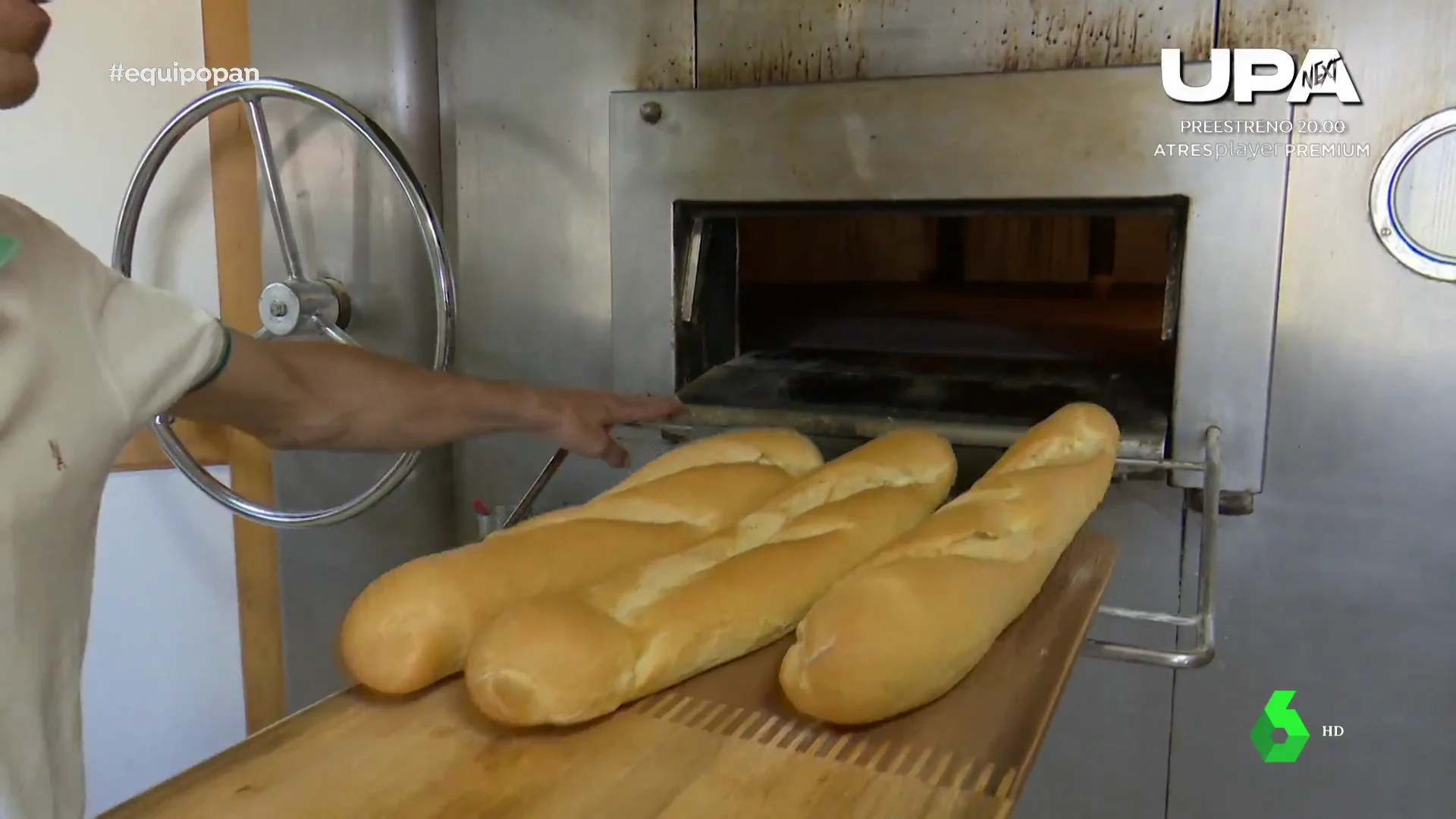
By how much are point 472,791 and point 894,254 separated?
1611 millimetres

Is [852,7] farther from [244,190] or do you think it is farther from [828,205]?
[244,190]

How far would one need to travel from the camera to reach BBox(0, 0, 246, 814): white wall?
4.39 ft

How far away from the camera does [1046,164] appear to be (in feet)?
3.42

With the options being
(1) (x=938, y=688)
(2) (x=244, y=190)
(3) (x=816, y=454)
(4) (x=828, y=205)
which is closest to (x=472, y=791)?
(1) (x=938, y=688)

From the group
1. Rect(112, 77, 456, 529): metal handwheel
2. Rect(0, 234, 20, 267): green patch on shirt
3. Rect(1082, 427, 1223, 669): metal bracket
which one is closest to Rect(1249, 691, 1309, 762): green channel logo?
Rect(1082, 427, 1223, 669): metal bracket

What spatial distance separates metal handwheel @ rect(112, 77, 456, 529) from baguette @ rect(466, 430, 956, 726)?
0.45m

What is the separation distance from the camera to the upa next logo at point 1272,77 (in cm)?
97

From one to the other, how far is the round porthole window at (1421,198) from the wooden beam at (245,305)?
135cm

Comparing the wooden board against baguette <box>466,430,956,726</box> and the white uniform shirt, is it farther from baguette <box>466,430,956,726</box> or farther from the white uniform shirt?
the white uniform shirt

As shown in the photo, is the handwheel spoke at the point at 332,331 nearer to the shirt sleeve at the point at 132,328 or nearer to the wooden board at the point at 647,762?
the shirt sleeve at the point at 132,328

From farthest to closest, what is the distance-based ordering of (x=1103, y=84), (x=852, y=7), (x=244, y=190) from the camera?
(x=244, y=190) → (x=852, y=7) → (x=1103, y=84)

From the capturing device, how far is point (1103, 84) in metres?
1.01

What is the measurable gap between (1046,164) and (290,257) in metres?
0.88

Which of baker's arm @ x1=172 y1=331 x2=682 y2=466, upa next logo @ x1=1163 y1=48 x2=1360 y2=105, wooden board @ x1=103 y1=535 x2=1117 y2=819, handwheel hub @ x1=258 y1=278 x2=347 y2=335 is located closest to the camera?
wooden board @ x1=103 y1=535 x2=1117 y2=819
